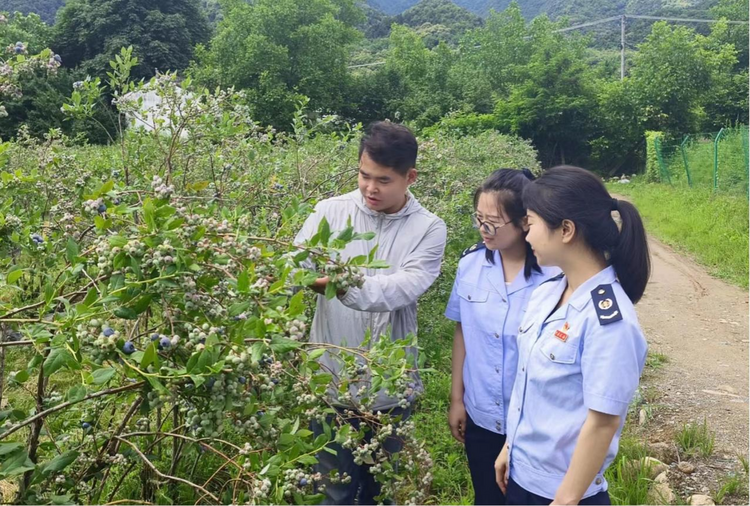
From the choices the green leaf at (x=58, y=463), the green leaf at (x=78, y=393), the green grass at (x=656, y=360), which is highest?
the green leaf at (x=78, y=393)

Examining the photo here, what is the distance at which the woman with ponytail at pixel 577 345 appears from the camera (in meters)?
1.61

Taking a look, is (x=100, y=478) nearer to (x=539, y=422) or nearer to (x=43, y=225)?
(x=43, y=225)

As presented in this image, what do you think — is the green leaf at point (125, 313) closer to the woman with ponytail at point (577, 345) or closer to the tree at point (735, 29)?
the woman with ponytail at point (577, 345)

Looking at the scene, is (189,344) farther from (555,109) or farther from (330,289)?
(555,109)

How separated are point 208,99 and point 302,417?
172 centimetres

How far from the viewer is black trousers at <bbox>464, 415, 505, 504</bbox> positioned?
2252mm

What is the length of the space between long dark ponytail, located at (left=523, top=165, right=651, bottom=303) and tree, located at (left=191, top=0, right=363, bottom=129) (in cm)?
2595

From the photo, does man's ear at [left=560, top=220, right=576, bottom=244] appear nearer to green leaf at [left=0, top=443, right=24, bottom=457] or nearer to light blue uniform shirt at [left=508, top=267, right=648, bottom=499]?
light blue uniform shirt at [left=508, top=267, right=648, bottom=499]

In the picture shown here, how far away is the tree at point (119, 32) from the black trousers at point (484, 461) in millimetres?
29904

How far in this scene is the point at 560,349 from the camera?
171 centimetres

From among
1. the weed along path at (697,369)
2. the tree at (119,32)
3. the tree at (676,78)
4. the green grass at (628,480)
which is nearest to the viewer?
the green grass at (628,480)

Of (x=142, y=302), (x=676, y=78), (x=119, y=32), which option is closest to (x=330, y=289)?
(x=142, y=302)

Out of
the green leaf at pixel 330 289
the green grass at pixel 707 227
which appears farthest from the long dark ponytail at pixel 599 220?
the green grass at pixel 707 227

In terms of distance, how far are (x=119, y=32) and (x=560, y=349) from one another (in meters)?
32.6
